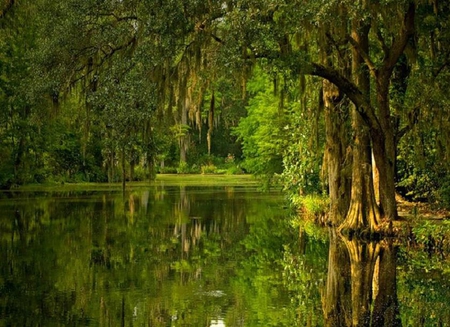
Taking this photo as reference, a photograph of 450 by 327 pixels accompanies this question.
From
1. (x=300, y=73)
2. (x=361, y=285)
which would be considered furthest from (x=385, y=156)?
(x=361, y=285)

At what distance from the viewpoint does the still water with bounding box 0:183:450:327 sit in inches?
393

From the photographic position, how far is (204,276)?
13.8m

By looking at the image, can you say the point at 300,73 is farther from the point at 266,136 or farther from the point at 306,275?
the point at 266,136

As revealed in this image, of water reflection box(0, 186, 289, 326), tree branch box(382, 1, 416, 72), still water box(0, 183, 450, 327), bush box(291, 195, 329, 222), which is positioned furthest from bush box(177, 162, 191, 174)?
tree branch box(382, 1, 416, 72)

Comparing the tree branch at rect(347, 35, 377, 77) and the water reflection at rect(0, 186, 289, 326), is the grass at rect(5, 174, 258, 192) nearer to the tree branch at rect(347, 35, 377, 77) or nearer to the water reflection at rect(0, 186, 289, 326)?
the water reflection at rect(0, 186, 289, 326)

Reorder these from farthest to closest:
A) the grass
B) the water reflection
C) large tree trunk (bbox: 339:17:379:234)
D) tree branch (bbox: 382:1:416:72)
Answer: the grass
large tree trunk (bbox: 339:17:379:234)
tree branch (bbox: 382:1:416:72)
the water reflection

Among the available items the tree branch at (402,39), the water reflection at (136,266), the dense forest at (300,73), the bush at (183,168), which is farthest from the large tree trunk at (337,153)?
the bush at (183,168)

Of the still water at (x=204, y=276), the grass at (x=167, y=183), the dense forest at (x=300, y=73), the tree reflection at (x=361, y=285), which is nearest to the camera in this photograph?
the tree reflection at (x=361, y=285)

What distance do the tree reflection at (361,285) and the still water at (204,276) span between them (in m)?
0.02

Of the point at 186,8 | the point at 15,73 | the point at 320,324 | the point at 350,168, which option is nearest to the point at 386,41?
the point at 350,168

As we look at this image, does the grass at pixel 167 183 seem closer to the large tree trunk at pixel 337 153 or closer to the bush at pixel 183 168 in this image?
the bush at pixel 183 168

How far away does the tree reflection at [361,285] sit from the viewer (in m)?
9.74

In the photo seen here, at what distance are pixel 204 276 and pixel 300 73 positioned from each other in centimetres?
485

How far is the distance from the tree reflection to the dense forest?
7.99ft
